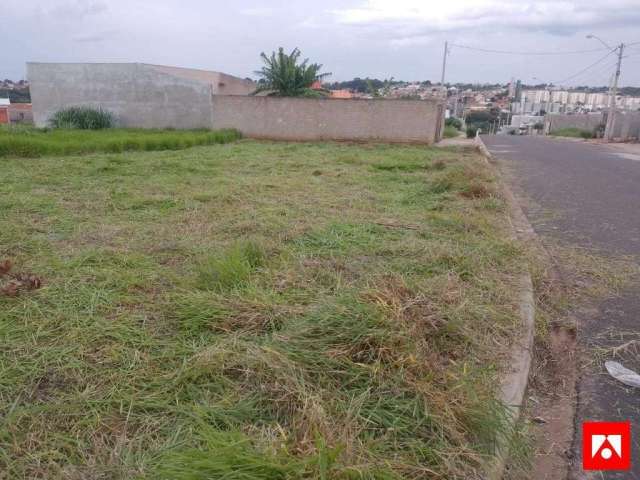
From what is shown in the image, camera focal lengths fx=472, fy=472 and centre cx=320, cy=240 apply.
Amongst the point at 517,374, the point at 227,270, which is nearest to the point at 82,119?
the point at 227,270

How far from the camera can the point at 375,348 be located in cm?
222

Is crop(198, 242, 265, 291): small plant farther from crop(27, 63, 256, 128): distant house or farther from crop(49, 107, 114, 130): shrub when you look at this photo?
crop(49, 107, 114, 130): shrub

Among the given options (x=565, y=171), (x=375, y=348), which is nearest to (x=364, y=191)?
(x=375, y=348)

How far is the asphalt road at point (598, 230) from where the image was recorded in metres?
2.36

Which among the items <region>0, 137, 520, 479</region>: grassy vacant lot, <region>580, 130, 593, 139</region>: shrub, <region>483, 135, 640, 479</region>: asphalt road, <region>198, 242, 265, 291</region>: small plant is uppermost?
<region>580, 130, 593, 139</region>: shrub

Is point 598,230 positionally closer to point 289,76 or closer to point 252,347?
point 252,347

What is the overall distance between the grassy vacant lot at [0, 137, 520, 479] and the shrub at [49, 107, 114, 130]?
56.4ft

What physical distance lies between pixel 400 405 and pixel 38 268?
2955 millimetres

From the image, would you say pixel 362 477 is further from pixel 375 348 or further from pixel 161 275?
pixel 161 275

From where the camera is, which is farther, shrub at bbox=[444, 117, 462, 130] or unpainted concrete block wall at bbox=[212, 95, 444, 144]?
shrub at bbox=[444, 117, 462, 130]

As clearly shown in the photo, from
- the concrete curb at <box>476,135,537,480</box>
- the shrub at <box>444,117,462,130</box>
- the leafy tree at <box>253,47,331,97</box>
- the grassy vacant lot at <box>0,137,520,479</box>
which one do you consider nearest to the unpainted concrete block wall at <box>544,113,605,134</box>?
the shrub at <box>444,117,462,130</box>

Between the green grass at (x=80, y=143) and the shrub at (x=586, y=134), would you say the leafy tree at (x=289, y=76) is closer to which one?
the green grass at (x=80, y=143)

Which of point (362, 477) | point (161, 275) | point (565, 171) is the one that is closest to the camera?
point (362, 477)

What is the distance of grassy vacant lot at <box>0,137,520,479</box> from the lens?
5.74 feet
